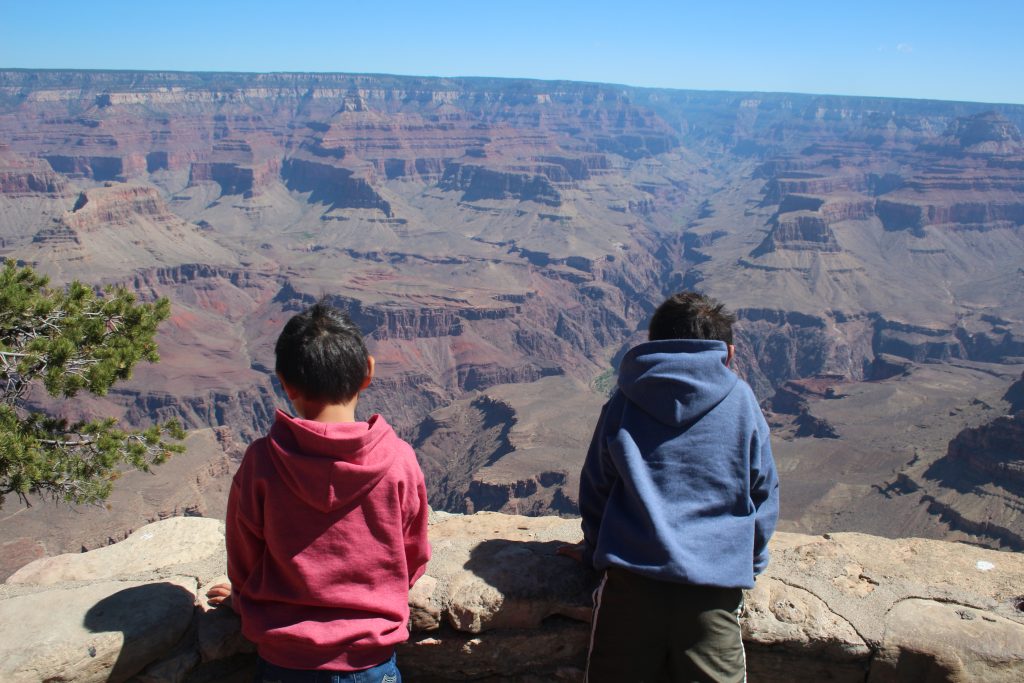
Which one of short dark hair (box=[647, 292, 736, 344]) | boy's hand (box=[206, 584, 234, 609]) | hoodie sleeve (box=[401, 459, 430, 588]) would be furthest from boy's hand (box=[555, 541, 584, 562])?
boy's hand (box=[206, 584, 234, 609])

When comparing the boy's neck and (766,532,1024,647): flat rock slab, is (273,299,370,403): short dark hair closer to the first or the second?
the boy's neck

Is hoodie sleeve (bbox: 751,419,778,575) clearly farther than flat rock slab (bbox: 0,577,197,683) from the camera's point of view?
Yes

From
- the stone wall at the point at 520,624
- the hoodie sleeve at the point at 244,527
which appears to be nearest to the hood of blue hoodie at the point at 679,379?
the stone wall at the point at 520,624

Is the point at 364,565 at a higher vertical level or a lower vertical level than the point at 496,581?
higher

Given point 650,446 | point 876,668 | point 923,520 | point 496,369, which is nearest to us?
point 650,446

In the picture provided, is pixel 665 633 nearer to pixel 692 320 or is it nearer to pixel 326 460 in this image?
pixel 692 320

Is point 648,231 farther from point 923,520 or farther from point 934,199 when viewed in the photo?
point 923,520

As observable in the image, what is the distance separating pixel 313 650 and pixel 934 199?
476ft

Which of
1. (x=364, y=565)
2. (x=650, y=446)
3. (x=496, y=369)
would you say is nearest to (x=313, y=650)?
(x=364, y=565)

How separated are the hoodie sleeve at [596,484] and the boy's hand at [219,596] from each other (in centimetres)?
213

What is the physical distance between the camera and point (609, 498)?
4.02 metres

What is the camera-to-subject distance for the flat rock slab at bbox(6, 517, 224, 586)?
17.0ft

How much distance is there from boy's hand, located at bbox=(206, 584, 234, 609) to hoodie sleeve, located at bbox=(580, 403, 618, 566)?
2.13 m

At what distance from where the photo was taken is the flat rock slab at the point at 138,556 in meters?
5.19
